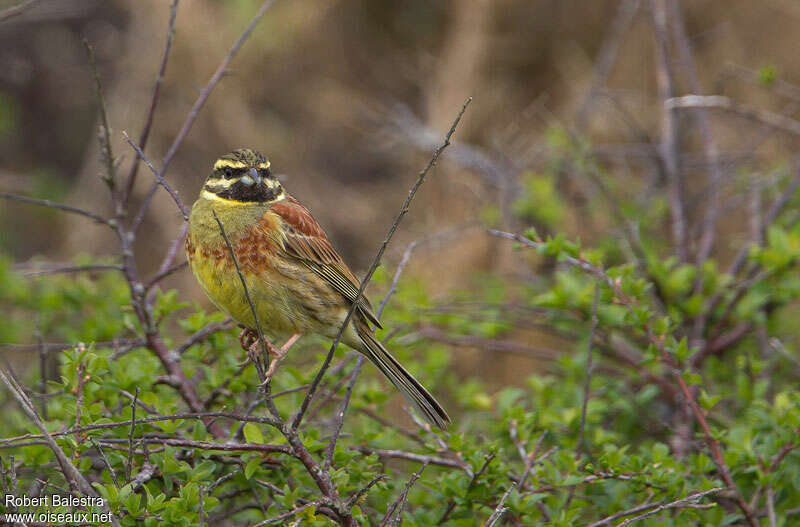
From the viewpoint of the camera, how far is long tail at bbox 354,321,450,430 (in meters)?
3.27

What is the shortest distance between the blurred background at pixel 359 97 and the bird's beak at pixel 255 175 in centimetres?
237

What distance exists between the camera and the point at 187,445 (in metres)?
2.41

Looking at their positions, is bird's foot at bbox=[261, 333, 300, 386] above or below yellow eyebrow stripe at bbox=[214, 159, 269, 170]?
below

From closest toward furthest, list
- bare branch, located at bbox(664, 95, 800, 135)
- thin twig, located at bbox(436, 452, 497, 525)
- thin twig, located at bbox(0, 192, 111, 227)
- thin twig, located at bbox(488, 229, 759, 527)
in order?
thin twig, located at bbox(436, 452, 497, 525), thin twig, located at bbox(488, 229, 759, 527), thin twig, located at bbox(0, 192, 111, 227), bare branch, located at bbox(664, 95, 800, 135)

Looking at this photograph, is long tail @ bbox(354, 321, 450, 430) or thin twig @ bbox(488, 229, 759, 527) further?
long tail @ bbox(354, 321, 450, 430)

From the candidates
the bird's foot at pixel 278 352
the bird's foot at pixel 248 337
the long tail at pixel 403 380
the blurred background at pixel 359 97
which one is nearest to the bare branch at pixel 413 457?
the long tail at pixel 403 380

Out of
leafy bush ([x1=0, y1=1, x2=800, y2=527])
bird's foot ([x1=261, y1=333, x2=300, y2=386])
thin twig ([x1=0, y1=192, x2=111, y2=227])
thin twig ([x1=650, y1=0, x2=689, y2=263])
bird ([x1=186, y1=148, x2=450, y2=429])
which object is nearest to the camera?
leafy bush ([x1=0, y1=1, x2=800, y2=527])

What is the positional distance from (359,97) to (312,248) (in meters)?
5.04

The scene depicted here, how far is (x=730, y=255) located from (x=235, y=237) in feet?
15.9

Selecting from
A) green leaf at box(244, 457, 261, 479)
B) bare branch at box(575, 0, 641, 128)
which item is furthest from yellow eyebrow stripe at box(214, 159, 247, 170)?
bare branch at box(575, 0, 641, 128)

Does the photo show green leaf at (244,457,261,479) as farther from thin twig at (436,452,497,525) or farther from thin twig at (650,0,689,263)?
thin twig at (650,0,689,263)

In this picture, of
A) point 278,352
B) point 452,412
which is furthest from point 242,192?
point 452,412

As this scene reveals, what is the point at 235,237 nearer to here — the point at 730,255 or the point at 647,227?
the point at 647,227

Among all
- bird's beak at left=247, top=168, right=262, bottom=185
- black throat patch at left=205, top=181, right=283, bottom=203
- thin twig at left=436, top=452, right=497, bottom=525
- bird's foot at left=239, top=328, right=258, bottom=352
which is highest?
bird's beak at left=247, top=168, right=262, bottom=185
